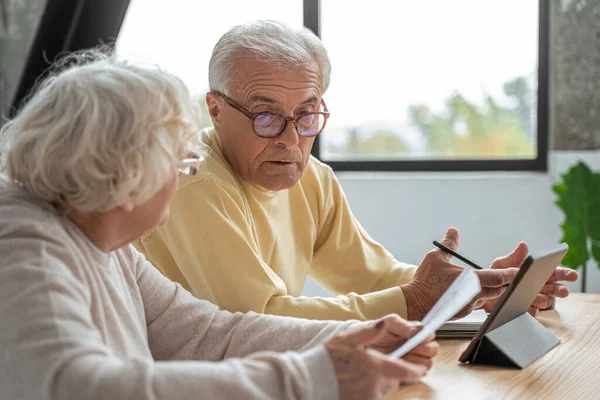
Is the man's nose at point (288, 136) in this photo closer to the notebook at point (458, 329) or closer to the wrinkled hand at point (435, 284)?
the wrinkled hand at point (435, 284)

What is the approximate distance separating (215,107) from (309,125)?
24cm

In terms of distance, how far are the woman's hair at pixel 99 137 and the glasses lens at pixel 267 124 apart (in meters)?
0.72

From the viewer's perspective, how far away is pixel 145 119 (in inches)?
44.9

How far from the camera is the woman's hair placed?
1.12 m

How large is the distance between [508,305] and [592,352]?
26 centimetres

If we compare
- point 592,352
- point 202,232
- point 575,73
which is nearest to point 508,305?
point 592,352

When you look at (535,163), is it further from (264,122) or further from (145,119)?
(145,119)

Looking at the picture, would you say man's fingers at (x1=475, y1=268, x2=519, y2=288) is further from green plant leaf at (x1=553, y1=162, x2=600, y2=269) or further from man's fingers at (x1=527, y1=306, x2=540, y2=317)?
green plant leaf at (x1=553, y1=162, x2=600, y2=269)

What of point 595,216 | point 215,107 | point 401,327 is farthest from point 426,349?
point 595,216

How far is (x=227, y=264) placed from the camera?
1.74m

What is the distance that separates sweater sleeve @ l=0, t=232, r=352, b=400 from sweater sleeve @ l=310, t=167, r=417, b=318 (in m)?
1.18

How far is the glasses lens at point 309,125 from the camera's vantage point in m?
1.96

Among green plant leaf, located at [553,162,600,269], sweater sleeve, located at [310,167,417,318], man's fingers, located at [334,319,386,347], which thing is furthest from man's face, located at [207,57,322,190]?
green plant leaf, located at [553,162,600,269]

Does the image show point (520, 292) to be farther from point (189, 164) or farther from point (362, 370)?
point (189, 164)
